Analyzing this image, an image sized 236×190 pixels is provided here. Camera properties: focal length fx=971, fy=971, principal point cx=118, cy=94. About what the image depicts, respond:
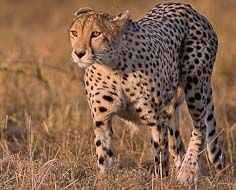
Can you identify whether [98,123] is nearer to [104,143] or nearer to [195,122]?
[104,143]

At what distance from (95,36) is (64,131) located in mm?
1908

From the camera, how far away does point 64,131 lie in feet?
24.9

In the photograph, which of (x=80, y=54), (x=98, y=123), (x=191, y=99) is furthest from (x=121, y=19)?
(x=191, y=99)

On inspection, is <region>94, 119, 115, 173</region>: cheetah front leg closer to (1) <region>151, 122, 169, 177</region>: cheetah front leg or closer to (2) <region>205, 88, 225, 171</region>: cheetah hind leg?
(1) <region>151, 122, 169, 177</region>: cheetah front leg

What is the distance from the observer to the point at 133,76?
6035 mm

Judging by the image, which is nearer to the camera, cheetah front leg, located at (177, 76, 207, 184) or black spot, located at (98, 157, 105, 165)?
black spot, located at (98, 157, 105, 165)

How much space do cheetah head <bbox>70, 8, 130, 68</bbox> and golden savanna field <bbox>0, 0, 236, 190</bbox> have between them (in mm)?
651

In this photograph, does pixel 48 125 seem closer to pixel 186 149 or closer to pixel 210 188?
pixel 186 149

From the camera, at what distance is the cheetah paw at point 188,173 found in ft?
19.5

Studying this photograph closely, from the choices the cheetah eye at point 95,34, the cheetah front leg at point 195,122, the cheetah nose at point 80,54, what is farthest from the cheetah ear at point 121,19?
the cheetah front leg at point 195,122

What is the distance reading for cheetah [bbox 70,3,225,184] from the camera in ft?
19.3

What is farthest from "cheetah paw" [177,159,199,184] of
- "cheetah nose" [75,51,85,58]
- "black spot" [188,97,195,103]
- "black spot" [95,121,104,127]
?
"cheetah nose" [75,51,85,58]

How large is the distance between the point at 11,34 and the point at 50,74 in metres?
4.52

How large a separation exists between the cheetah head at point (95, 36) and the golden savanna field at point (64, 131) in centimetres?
65
